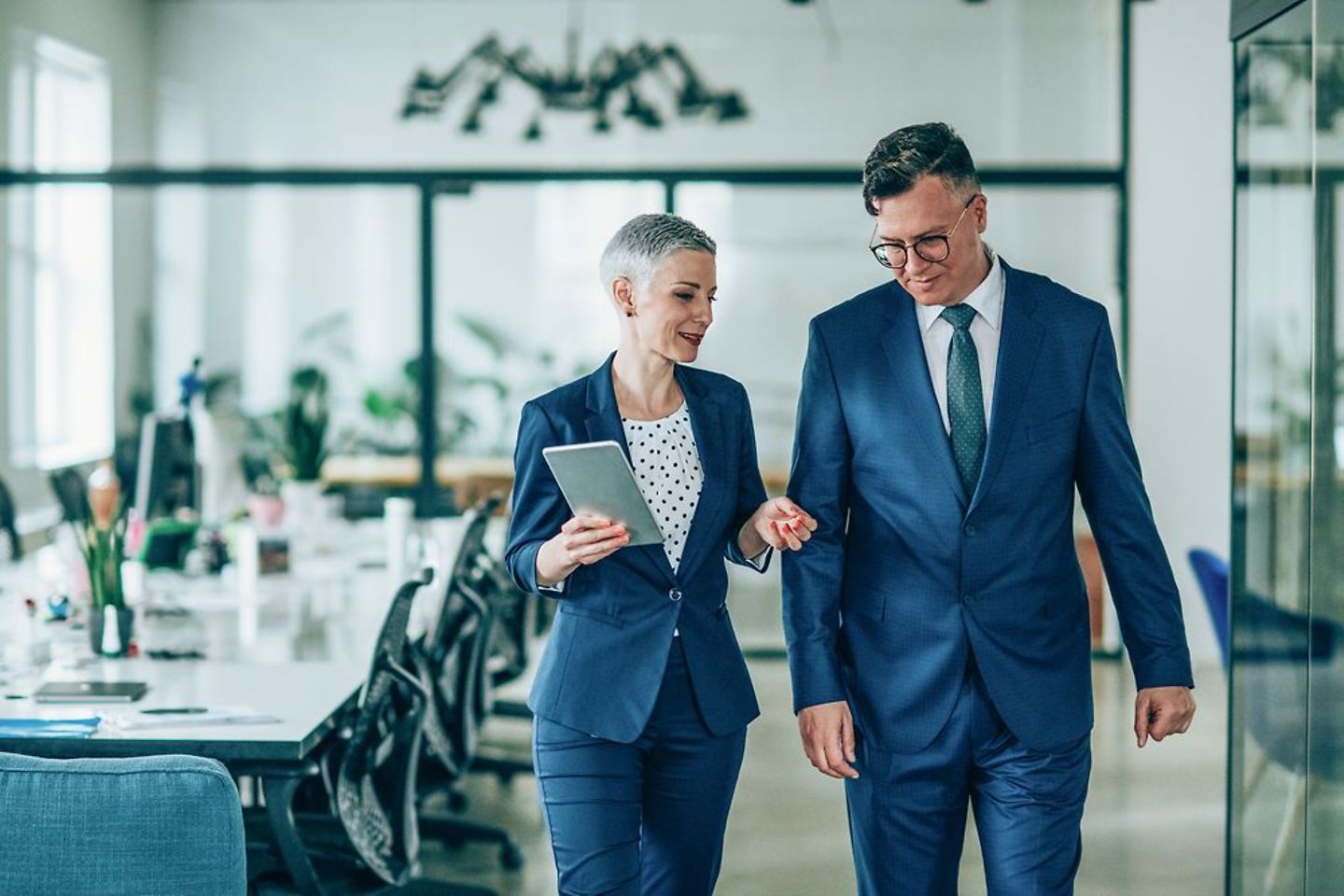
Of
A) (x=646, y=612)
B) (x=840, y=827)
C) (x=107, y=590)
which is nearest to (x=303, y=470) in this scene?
(x=107, y=590)

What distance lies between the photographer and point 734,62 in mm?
7996

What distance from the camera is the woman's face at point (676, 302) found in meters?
2.54

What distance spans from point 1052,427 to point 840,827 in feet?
9.57

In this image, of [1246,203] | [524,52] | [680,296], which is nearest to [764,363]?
[524,52]

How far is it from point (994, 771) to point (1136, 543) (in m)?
0.42

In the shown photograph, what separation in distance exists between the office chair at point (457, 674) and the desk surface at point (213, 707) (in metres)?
0.49

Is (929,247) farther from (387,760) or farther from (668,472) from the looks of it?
(387,760)

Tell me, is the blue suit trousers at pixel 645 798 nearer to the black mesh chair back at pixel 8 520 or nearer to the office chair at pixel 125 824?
the office chair at pixel 125 824

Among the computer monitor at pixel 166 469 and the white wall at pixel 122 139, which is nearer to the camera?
the computer monitor at pixel 166 469

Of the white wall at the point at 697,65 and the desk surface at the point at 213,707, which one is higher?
the white wall at the point at 697,65

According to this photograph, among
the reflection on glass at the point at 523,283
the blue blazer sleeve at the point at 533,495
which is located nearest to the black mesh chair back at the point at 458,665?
the blue blazer sleeve at the point at 533,495

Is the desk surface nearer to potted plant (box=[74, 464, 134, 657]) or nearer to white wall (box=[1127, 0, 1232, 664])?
potted plant (box=[74, 464, 134, 657])

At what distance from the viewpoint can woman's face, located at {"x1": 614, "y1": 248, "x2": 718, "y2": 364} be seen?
2.54 meters

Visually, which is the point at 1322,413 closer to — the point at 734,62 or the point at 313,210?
the point at 734,62
